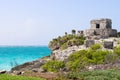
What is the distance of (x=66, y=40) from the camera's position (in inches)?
2219

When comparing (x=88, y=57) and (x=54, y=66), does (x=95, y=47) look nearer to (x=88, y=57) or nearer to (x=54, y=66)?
(x=88, y=57)

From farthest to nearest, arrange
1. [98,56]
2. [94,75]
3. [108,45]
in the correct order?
[108,45]
[98,56]
[94,75]

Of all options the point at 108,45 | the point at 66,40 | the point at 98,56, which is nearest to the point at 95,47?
the point at 108,45

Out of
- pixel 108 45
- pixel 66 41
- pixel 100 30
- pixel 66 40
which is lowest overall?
pixel 108 45

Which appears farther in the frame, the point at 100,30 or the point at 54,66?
the point at 100,30

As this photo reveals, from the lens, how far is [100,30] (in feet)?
186

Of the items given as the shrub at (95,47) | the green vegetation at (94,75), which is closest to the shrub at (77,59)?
the shrub at (95,47)

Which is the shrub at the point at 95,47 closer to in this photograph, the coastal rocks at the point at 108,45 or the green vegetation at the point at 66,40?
the coastal rocks at the point at 108,45

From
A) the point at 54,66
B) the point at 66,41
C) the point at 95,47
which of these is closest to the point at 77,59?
the point at 54,66

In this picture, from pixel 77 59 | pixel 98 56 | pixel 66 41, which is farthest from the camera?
pixel 66 41

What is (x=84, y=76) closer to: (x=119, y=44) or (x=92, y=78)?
(x=92, y=78)

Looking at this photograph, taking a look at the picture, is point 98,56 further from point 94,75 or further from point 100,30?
point 100,30

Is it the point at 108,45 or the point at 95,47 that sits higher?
the point at 108,45

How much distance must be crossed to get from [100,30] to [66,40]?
505cm
